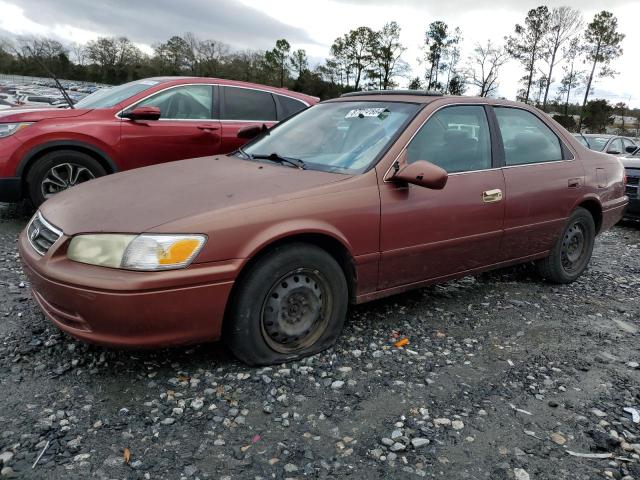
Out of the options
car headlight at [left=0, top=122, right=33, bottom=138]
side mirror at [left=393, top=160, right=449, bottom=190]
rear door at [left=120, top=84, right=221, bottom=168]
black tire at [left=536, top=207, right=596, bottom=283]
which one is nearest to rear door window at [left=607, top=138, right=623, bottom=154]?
black tire at [left=536, top=207, right=596, bottom=283]

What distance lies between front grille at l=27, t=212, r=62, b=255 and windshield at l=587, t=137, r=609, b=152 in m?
12.0

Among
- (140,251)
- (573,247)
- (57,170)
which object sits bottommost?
(573,247)

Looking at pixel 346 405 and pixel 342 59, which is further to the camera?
A: pixel 342 59

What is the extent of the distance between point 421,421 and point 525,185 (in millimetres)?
2272

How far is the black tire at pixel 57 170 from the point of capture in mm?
5238

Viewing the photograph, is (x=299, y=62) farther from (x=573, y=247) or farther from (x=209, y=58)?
(x=573, y=247)

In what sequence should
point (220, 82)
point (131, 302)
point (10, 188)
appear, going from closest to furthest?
point (131, 302), point (10, 188), point (220, 82)

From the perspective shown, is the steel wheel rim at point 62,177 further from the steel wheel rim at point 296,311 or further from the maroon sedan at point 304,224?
the steel wheel rim at point 296,311

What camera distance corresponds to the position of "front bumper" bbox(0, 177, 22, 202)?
Result: 511cm

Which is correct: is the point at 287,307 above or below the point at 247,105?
below

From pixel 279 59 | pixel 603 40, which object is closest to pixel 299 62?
pixel 279 59

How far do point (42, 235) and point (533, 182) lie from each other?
3.48 m

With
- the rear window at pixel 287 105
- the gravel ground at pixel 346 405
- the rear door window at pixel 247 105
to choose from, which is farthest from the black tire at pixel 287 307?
the rear window at pixel 287 105

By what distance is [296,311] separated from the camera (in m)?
2.95
